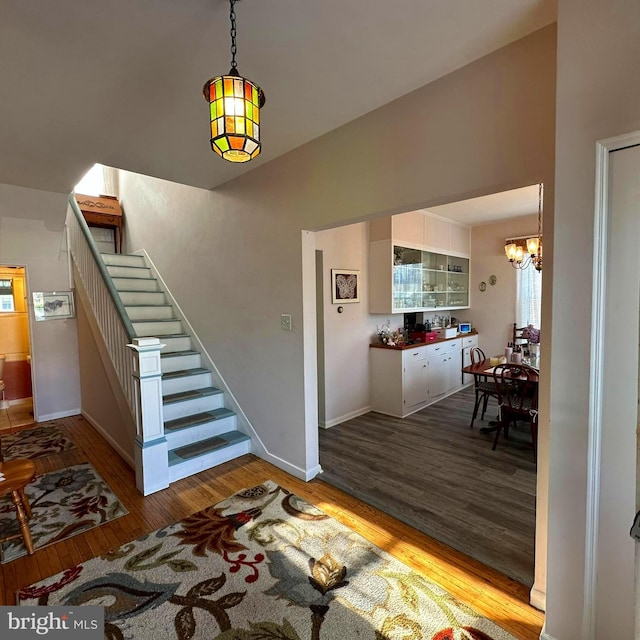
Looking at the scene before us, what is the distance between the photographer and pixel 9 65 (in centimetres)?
175

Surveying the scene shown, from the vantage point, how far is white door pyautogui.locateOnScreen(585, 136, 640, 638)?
1.22m

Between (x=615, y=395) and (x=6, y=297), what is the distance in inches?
293

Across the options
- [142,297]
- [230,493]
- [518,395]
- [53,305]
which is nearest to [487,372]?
[518,395]

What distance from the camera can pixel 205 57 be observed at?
5.63 feet

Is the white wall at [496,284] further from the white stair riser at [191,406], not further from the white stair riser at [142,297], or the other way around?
the white stair riser at [142,297]

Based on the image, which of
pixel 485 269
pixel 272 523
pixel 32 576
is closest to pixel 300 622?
pixel 272 523

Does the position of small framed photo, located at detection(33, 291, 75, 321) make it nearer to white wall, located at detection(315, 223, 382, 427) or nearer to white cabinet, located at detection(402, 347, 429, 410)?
white wall, located at detection(315, 223, 382, 427)

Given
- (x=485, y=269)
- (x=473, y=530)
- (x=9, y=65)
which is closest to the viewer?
(x=9, y=65)

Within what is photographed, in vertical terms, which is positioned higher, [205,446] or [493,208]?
[493,208]

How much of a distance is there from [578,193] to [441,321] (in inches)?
197

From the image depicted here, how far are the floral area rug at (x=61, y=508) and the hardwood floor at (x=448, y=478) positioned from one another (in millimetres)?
1756

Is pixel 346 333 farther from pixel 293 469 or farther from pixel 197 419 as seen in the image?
pixel 197 419

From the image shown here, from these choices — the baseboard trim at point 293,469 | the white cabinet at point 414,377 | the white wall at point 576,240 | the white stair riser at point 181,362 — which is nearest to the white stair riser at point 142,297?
the white stair riser at point 181,362

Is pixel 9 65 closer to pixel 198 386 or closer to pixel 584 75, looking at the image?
pixel 584 75
